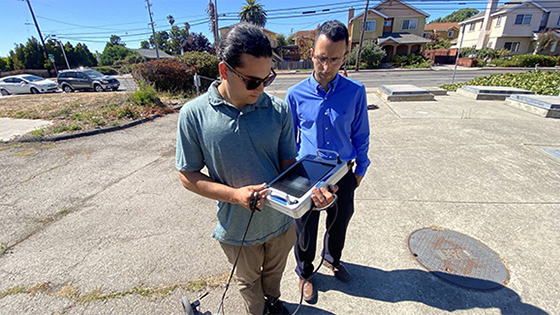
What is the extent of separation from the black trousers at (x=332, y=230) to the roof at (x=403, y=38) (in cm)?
3842

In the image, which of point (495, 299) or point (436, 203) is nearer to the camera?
point (495, 299)

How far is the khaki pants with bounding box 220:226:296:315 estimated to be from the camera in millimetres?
1595

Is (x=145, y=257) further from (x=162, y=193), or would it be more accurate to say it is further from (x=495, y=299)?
(x=495, y=299)

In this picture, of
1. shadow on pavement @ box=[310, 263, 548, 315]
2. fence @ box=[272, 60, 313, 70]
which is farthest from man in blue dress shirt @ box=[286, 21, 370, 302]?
fence @ box=[272, 60, 313, 70]

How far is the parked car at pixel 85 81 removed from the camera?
50.9 ft

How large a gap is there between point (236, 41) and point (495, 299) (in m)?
2.62

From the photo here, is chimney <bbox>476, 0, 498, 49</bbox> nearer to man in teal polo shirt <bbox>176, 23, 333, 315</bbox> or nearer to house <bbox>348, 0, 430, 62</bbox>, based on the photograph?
house <bbox>348, 0, 430, 62</bbox>

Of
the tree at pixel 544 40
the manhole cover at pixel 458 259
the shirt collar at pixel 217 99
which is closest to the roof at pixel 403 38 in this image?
the tree at pixel 544 40

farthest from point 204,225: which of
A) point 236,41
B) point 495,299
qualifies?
point 495,299

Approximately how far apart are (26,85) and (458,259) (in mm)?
23317

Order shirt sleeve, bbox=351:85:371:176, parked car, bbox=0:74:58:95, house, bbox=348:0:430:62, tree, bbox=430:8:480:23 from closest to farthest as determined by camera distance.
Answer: shirt sleeve, bbox=351:85:371:176 < parked car, bbox=0:74:58:95 < house, bbox=348:0:430:62 < tree, bbox=430:8:480:23

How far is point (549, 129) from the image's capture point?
552 centimetres

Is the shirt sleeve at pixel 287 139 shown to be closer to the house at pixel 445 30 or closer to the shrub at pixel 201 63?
the shrub at pixel 201 63

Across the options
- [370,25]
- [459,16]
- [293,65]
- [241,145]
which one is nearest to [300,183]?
[241,145]
